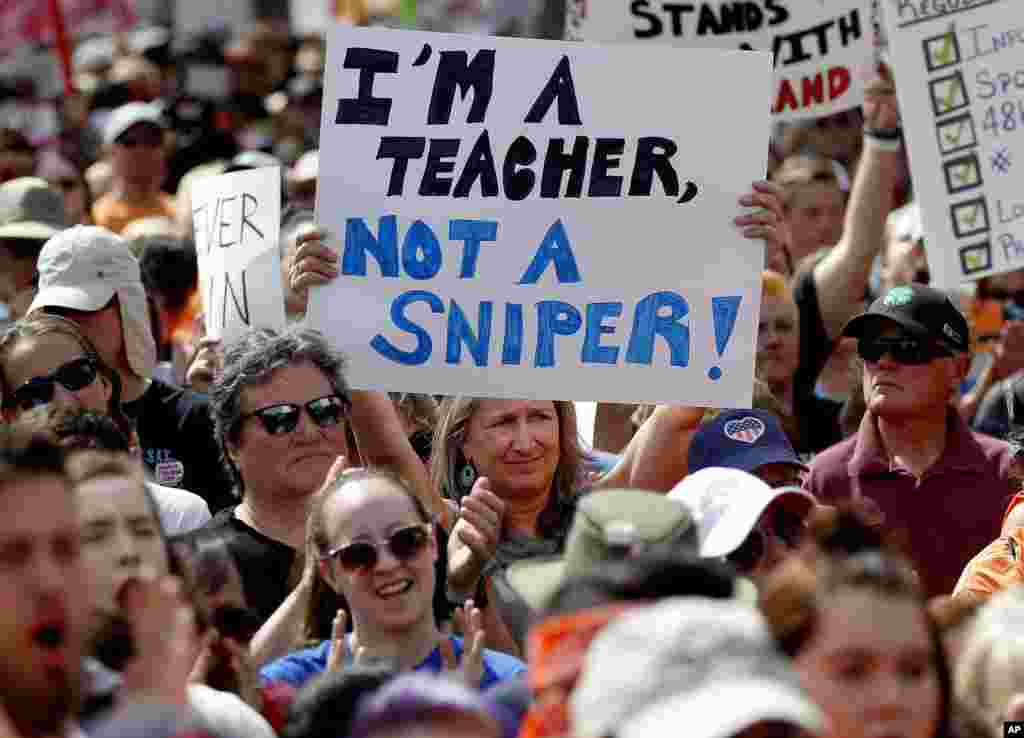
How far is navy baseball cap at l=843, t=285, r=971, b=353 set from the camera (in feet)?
22.9

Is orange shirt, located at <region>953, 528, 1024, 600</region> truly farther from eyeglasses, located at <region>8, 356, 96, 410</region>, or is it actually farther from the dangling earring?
eyeglasses, located at <region>8, 356, 96, 410</region>

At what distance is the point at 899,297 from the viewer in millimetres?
6992

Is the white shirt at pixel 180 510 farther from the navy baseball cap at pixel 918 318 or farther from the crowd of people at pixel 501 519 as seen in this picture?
the navy baseball cap at pixel 918 318

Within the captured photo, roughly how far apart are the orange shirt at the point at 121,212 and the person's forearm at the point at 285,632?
5648 mm

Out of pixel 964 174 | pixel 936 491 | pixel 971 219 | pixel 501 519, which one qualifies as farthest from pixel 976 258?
pixel 501 519

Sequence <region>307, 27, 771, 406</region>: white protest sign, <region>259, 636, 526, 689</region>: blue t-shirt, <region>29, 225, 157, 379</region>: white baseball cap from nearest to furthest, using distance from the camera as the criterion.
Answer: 1. <region>259, 636, 526, 689</region>: blue t-shirt
2. <region>307, 27, 771, 406</region>: white protest sign
3. <region>29, 225, 157, 379</region>: white baseball cap

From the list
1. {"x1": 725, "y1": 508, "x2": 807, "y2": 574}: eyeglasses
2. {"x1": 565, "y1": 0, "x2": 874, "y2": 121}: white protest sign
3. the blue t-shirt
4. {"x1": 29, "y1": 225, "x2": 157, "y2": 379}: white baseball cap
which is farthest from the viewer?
{"x1": 565, "y1": 0, "x2": 874, "y2": 121}: white protest sign

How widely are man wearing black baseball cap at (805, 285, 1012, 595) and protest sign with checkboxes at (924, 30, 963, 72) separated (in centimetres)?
140

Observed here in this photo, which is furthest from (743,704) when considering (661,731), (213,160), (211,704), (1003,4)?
(213,160)

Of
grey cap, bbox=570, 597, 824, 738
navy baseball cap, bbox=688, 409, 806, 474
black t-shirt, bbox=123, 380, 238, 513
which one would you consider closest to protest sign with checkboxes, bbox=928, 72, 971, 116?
navy baseball cap, bbox=688, 409, 806, 474

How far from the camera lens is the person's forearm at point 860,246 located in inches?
347

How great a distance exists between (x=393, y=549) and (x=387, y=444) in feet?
4.03

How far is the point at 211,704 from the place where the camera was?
450 centimetres

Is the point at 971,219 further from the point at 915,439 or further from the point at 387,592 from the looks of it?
the point at 387,592
